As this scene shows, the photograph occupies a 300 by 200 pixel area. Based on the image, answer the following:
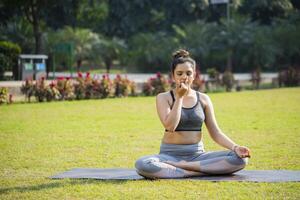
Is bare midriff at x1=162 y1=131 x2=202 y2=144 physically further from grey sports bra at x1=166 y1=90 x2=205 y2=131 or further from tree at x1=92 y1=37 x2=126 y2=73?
tree at x1=92 y1=37 x2=126 y2=73

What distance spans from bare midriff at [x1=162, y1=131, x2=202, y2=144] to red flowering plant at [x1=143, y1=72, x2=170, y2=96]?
14197mm

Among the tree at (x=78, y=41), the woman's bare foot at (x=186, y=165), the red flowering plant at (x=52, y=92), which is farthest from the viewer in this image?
the tree at (x=78, y=41)

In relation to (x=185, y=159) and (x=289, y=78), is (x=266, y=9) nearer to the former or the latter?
(x=289, y=78)

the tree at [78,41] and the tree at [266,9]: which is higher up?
the tree at [266,9]

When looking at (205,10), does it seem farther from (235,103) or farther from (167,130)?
(167,130)

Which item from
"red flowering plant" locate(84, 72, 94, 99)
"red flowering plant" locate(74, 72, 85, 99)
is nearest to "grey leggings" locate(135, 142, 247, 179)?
"red flowering plant" locate(74, 72, 85, 99)

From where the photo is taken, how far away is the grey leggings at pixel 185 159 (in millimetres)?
6680

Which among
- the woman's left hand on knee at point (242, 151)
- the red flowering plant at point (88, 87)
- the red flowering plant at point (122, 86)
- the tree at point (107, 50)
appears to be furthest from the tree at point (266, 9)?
the woman's left hand on knee at point (242, 151)

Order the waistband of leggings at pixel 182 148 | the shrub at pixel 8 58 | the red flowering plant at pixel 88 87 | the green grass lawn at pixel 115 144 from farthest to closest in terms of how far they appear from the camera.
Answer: the shrub at pixel 8 58, the red flowering plant at pixel 88 87, the waistband of leggings at pixel 182 148, the green grass lawn at pixel 115 144

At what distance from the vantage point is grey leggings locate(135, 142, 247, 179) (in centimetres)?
668

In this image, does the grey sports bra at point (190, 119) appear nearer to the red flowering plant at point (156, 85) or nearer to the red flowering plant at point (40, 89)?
the red flowering plant at point (40, 89)

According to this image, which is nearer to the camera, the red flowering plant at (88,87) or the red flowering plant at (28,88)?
the red flowering plant at (28,88)

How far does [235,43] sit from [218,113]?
984 inches

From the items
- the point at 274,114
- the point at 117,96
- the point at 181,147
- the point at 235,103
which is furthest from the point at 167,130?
the point at 117,96
